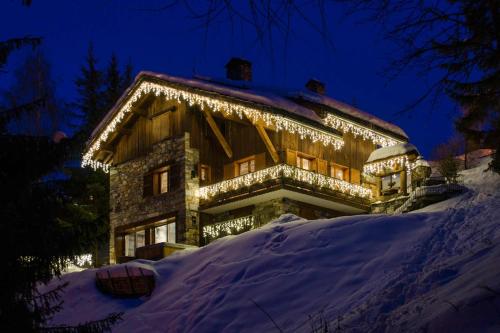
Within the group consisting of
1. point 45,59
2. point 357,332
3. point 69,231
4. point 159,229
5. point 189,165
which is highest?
point 45,59

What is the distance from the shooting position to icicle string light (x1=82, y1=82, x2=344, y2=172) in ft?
82.6

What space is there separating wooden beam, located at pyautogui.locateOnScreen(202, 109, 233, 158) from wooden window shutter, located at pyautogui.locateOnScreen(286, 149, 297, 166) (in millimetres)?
2647

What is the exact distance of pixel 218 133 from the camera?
27344mm

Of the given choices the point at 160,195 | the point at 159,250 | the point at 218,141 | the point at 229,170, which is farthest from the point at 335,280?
the point at 160,195

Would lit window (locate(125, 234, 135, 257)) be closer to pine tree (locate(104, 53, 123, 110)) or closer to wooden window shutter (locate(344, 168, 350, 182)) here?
wooden window shutter (locate(344, 168, 350, 182))

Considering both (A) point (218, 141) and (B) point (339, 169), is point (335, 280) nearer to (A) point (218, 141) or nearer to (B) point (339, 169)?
(A) point (218, 141)

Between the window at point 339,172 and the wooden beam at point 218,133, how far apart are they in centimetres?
493

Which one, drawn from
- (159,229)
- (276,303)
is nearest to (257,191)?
(159,229)

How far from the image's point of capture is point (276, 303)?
43.0 ft

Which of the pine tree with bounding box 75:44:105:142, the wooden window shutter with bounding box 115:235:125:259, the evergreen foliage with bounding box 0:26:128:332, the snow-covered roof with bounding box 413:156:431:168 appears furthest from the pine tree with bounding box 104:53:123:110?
the evergreen foliage with bounding box 0:26:128:332

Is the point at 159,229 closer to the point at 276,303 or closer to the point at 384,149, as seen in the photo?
the point at 384,149

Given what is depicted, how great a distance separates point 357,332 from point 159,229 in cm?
1959

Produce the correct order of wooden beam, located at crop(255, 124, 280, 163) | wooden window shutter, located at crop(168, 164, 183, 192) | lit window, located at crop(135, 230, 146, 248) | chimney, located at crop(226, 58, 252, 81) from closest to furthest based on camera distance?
1. wooden beam, located at crop(255, 124, 280, 163)
2. wooden window shutter, located at crop(168, 164, 183, 192)
3. lit window, located at crop(135, 230, 146, 248)
4. chimney, located at crop(226, 58, 252, 81)

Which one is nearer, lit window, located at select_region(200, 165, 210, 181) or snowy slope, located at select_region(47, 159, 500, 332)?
snowy slope, located at select_region(47, 159, 500, 332)
